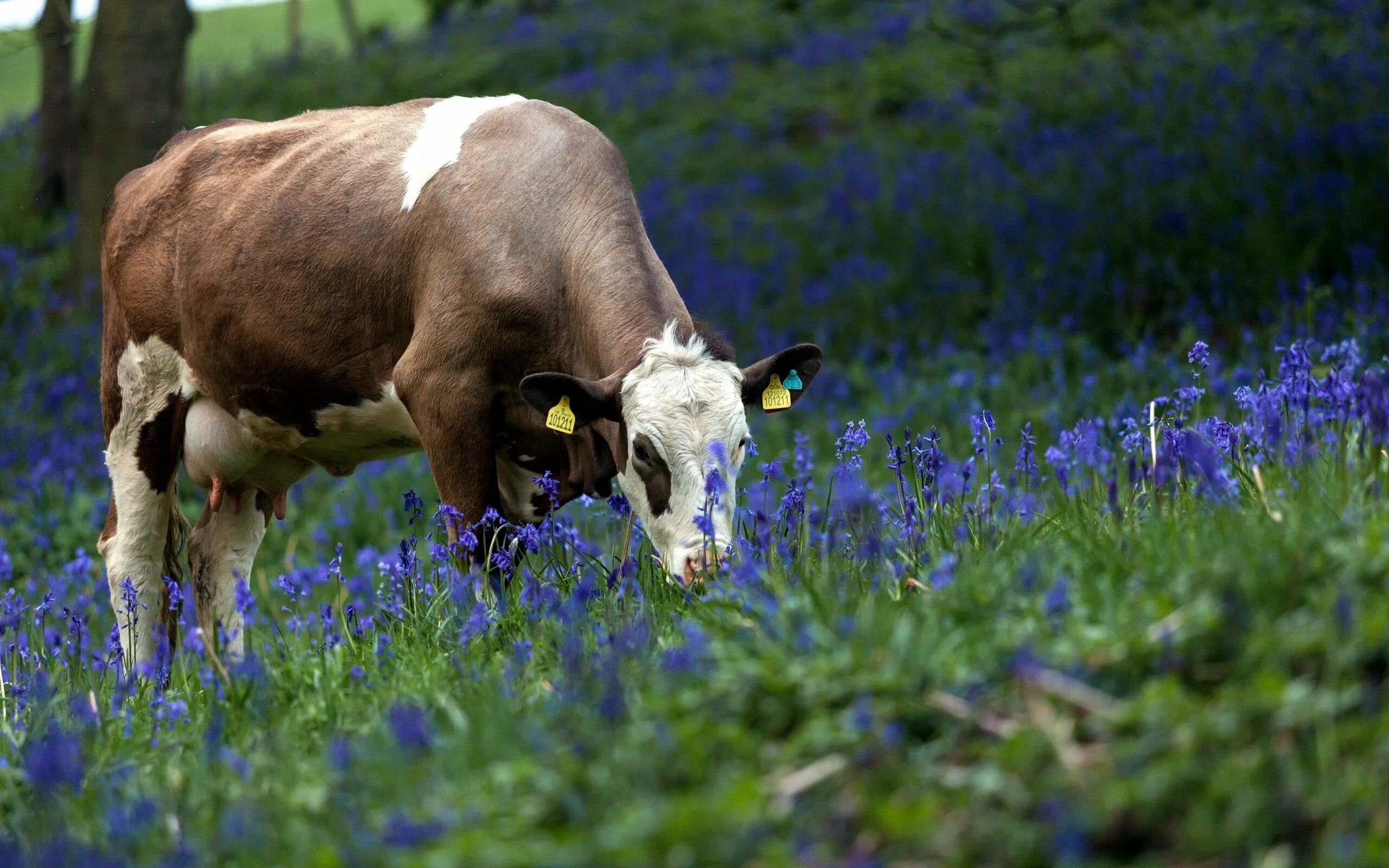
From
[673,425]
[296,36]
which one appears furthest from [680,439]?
[296,36]

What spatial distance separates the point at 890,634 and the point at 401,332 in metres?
2.82

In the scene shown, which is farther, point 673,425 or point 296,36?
point 296,36

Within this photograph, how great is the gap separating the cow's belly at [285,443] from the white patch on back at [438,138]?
0.75 meters

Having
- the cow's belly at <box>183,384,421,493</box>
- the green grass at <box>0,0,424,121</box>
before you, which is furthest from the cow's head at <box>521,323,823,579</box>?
the green grass at <box>0,0,424,121</box>

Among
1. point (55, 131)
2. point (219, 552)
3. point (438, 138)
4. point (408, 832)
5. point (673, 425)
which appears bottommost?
point (55, 131)

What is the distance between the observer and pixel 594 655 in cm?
362

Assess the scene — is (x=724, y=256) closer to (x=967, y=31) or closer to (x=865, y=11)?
(x=967, y=31)

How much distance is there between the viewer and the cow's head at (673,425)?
423 cm

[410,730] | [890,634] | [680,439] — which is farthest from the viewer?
[680,439]

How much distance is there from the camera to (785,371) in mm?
4727

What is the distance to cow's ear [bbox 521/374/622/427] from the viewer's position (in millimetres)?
4363

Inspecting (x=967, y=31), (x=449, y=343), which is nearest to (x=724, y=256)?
(x=967, y=31)

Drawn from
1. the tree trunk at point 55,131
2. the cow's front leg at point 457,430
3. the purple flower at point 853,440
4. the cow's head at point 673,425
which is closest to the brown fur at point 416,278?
the cow's front leg at point 457,430

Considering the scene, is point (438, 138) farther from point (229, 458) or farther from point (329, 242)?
point (229, 458)
